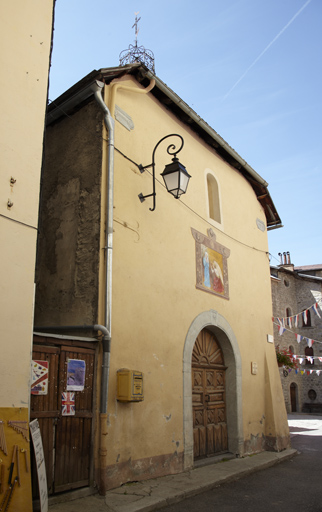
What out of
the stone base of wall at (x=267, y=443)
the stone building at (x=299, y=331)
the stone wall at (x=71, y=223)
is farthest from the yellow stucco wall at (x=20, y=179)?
the stone building at (x=299, y=331)

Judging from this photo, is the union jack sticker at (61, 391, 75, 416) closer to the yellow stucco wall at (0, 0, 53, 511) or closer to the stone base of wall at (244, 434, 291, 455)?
the yellow stucco wall at (0, 0, 53, 511)

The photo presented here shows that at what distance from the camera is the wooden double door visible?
486cm

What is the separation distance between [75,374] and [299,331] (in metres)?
26.9

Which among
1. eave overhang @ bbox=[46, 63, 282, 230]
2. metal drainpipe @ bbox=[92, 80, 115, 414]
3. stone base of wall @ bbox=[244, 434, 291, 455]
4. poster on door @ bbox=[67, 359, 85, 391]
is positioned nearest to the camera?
poster on door @ bbox=[67, 359, 85, 391]

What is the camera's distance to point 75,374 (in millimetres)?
5355

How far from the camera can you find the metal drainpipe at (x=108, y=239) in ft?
18.3

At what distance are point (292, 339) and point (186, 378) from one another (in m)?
22.6

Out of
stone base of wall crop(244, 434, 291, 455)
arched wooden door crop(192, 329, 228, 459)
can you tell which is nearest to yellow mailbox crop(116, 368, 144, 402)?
arched wooden door crop(192, 329, 228, 459)

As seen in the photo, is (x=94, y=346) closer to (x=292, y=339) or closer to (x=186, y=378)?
(x=186, y=378)

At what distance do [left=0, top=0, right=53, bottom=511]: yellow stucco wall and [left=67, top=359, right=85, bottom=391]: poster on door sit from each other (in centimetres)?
115

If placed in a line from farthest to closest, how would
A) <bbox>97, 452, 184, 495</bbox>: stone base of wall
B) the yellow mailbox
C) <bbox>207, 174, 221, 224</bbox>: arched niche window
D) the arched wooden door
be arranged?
<bbox>207, 174, 221, 224</bbox>: arched niche window < the arched wooden door < the yellow mailbox < <bbox>97, 452, 184, 495</bbox>: stone base of wall

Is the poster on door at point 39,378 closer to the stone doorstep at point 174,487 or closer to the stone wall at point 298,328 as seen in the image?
the stone doorstep at point 174,487

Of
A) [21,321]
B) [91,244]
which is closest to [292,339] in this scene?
[91,244]

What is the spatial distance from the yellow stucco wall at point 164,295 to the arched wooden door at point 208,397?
0.60 metres
